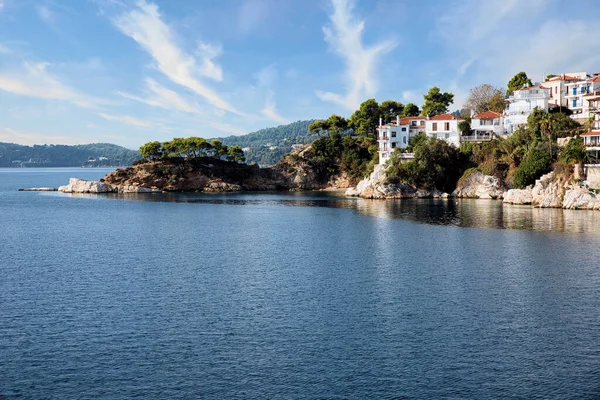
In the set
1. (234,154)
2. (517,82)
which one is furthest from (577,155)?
(234,154)

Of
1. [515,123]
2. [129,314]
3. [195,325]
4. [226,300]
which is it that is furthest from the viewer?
[515,123]

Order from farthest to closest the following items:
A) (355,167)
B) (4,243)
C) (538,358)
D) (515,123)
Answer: (355,167), (515,123), (4,243), (538,358)

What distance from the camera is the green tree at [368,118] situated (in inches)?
5281

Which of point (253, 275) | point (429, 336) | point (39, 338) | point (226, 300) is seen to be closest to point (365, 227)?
point (253, 275)

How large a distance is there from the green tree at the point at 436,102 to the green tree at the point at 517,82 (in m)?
12.3

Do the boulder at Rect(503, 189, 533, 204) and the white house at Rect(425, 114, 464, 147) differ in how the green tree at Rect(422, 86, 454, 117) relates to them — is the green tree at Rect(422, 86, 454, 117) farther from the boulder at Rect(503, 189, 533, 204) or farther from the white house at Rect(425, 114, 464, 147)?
the boulder at Rect(503, 189, 533, 204)

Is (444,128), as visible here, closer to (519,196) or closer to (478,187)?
(478,187)

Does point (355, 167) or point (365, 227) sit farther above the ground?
point (355, 167)

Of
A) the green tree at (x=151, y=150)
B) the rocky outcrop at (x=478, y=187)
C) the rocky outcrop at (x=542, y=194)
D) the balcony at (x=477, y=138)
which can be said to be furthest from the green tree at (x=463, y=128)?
the green tree at (x=151, y=150)

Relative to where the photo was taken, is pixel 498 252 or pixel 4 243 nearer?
pixel 498 252

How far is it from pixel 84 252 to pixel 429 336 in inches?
1248

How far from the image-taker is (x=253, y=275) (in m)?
38.5

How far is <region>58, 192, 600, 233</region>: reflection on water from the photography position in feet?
200

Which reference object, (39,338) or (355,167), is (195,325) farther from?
(355,167)
